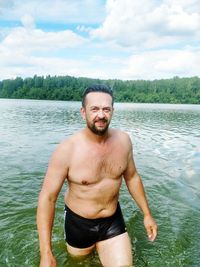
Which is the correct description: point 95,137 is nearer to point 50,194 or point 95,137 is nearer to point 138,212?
point 50,194

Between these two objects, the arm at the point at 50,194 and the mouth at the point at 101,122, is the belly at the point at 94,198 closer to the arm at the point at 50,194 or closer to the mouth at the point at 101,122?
the arm at the point at 50,194

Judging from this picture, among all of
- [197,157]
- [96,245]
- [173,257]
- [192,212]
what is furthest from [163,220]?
[197,157]

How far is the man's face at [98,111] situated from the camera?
4.49m

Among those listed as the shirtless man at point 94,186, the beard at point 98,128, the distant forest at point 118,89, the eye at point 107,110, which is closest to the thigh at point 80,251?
the shirtless man at point 94,186

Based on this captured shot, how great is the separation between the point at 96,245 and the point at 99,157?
55.6 inches

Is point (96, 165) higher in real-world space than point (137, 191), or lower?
higher

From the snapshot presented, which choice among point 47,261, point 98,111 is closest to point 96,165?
point 98,111

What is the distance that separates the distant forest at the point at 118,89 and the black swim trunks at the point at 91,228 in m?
169

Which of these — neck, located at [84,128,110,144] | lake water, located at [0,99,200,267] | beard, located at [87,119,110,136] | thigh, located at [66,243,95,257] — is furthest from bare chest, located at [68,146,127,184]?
lake water, located at [0,99,200,267]

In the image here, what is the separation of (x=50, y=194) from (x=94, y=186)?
698 millimetres

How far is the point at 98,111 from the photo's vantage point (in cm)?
447

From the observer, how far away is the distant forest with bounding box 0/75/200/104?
583ft

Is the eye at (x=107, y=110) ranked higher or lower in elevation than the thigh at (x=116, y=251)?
higher

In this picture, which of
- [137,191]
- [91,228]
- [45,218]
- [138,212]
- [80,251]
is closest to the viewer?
[45,218]
